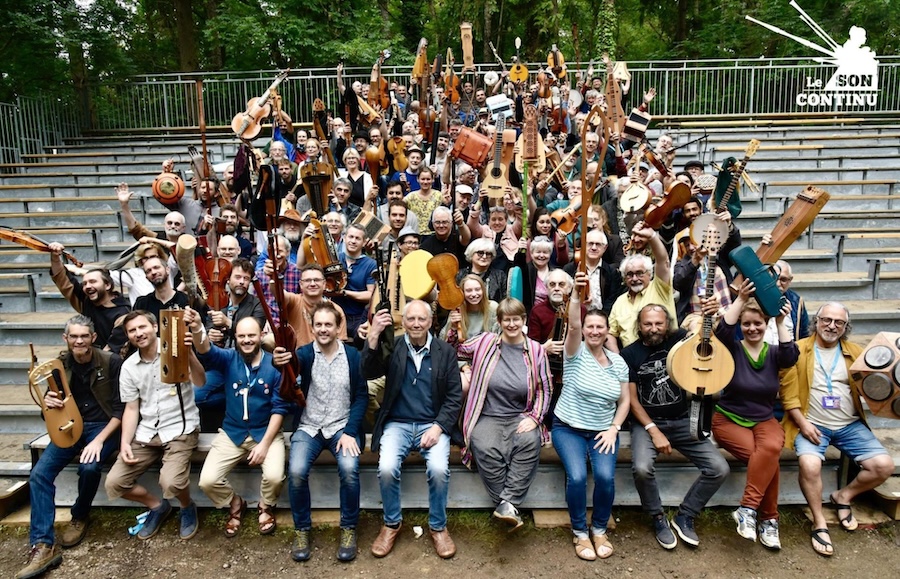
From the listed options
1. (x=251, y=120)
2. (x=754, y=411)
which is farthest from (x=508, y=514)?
(x=251, y=120)

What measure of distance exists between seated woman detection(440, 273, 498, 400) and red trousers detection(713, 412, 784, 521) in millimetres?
2055

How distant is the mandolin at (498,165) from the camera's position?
7363 millimetres

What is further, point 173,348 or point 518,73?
point 518,73

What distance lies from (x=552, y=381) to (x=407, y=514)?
1571 millimetres

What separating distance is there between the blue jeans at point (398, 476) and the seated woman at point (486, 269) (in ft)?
4.80

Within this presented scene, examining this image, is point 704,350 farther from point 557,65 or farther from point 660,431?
point 557,65

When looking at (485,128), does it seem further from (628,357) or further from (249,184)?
(628,357)

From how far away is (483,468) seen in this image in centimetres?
471

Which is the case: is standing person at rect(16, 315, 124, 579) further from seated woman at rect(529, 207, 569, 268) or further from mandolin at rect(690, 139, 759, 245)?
mandolin at rect(690, 139, 759, 245)

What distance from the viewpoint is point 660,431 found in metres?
4.79

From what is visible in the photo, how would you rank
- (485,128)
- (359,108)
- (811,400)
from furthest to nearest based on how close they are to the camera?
(359,108)
(485,128)
(811,400)

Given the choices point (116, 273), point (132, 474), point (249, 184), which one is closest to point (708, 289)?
point (132, 474)

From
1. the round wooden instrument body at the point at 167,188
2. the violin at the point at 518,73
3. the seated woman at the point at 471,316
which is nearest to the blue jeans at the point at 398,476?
the seated woman at the point at 471,316

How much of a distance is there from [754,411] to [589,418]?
4.16 ft
